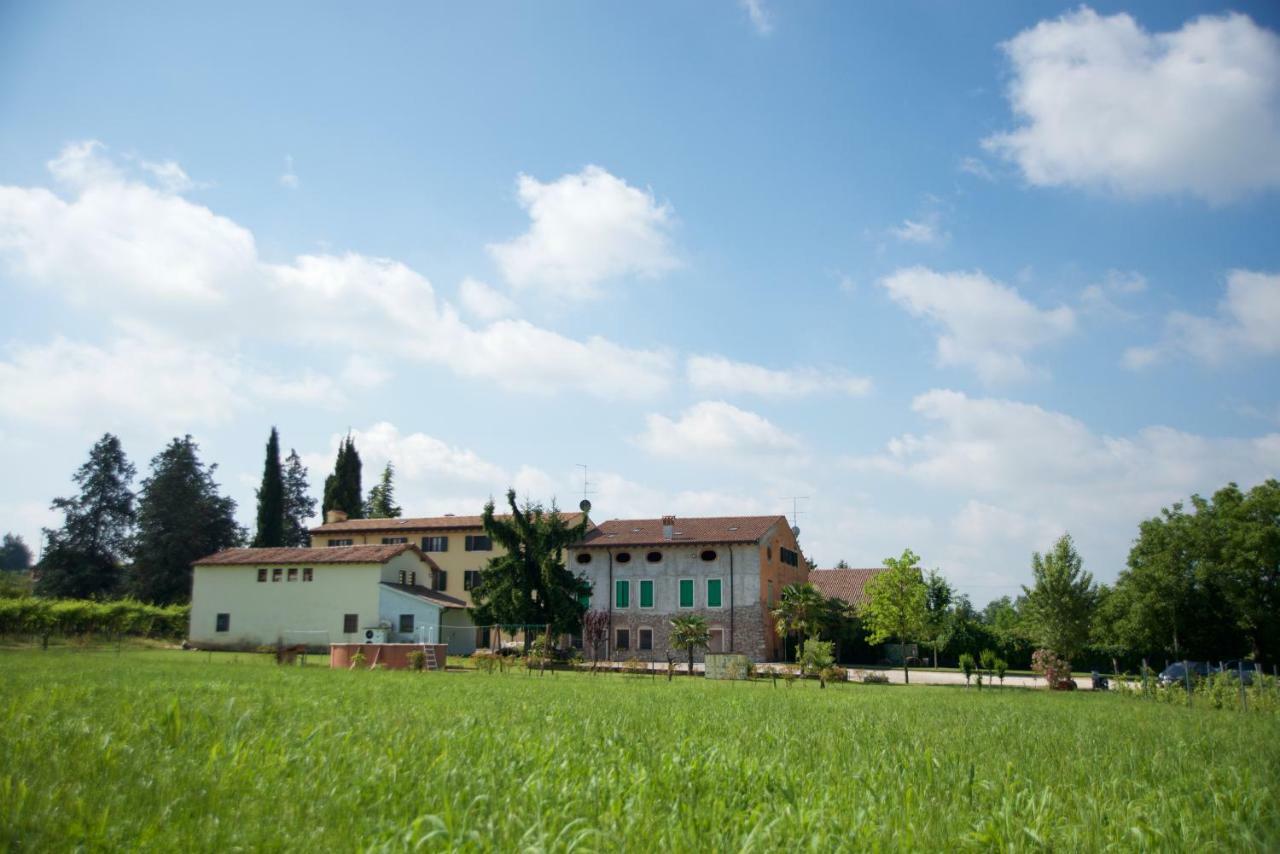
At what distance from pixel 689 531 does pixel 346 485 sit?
37372 millimetres

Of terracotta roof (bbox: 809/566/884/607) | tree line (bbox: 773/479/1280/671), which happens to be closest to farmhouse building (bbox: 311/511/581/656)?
terracotta roof (bbox: 809/566/884/607)

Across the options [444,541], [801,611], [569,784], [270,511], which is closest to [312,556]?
[444,541]

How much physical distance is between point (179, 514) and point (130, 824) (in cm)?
7025

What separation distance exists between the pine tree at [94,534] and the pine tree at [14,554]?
93.8m

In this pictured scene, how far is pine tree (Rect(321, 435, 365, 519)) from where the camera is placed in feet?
241

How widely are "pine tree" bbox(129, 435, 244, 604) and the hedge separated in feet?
42.2

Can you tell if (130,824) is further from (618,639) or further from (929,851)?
(618,639)

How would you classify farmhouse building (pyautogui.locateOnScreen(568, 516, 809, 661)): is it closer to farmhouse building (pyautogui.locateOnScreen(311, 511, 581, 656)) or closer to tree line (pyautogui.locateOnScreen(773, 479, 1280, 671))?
tree line (pyautogui.locateOnScreen(773, 479, 1280, 671))

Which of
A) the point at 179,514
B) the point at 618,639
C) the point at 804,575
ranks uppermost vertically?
the point at 179,514

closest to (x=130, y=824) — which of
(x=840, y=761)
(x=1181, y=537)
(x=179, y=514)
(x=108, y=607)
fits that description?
(x=840, y=761)

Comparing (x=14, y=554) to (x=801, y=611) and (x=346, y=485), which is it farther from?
(x=801, y=611)

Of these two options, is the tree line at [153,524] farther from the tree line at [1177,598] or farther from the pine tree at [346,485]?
the tree line at [1177,598]

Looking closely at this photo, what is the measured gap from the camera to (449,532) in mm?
58750

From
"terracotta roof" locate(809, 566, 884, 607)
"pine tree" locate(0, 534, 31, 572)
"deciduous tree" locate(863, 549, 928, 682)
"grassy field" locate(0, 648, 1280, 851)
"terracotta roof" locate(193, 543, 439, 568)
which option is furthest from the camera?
"pine tree" locate(0, 534, 31, 572)
